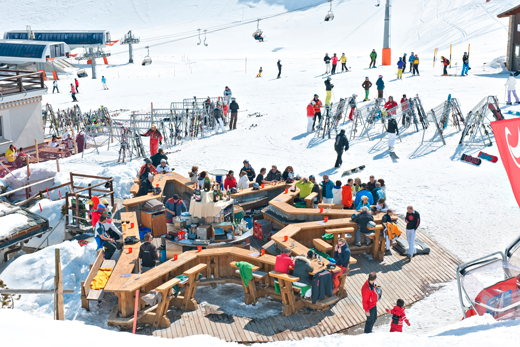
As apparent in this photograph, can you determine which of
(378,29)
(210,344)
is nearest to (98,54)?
(378,29)

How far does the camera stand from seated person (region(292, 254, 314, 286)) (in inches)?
447

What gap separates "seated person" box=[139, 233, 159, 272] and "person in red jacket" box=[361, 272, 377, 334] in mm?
4571

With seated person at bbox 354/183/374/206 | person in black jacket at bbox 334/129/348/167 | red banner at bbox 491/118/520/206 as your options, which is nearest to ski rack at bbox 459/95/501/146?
person in black jacket at bbox 334/129/348/167

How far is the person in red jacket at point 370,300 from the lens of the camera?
1027 cm

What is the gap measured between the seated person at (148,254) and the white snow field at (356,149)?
1.13 m

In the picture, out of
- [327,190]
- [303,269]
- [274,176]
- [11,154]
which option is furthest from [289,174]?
[11,154]

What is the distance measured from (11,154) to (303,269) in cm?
1665

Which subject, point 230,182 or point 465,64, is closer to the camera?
point 230,182

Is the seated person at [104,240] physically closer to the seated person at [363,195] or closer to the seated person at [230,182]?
the seated person at [230,182]

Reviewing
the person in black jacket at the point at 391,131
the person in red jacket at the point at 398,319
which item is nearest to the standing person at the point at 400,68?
the person in black jacket at the point at 391,131

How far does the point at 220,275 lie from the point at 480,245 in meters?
6.64

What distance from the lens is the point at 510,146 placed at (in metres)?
8.43

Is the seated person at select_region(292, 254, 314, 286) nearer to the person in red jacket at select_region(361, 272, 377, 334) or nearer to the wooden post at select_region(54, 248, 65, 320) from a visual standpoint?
the person in red jacket at select_region(361, 272, 377, 334)

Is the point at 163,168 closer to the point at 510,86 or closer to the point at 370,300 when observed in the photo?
the point at 370,300
